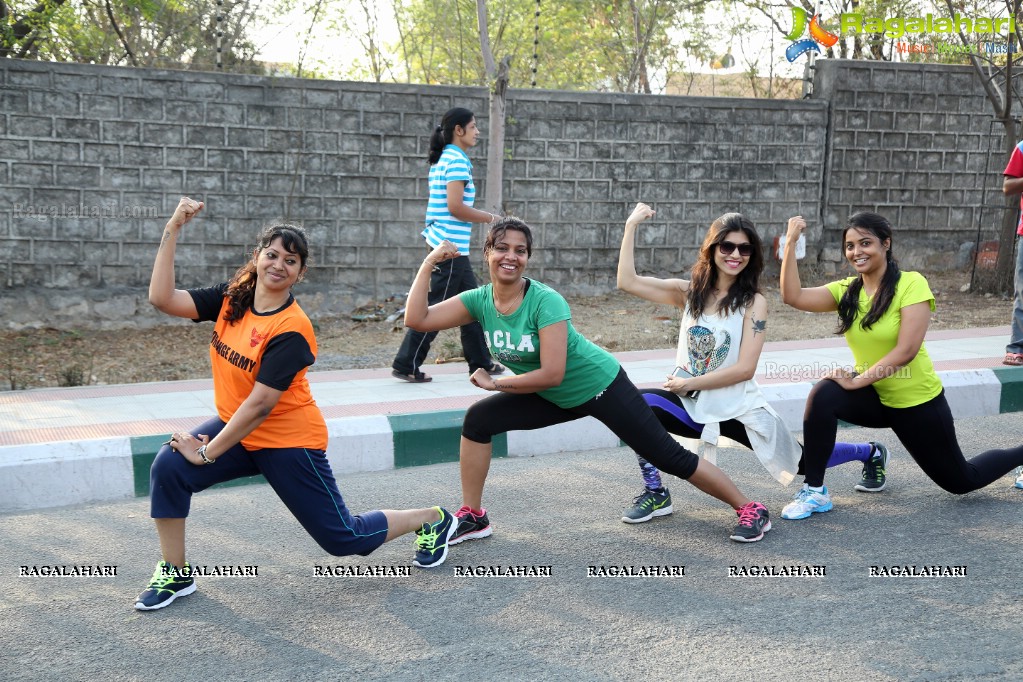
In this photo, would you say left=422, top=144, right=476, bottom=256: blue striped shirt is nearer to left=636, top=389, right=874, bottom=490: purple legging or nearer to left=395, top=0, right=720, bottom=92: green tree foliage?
left=636, top=389, right=874, bottom=490: purple legging

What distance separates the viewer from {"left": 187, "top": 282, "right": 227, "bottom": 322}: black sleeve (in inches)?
157

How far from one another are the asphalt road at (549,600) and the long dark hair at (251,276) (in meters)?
1.06

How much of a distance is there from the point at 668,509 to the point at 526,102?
726cm

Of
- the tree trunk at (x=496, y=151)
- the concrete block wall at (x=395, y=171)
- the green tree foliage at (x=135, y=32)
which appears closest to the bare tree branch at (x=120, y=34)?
the green tree foliage at (x=135, y=32)

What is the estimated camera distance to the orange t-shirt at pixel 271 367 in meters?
3.72

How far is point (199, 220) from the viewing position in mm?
10367

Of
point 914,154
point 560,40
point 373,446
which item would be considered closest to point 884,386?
point 373,446

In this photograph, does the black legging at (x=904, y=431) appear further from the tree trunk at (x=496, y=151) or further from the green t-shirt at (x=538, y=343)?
the tree trunk at (x=496, y=151)

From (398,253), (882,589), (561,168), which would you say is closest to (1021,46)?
(561,168)

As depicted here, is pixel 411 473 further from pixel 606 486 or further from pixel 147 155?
pixel 147 155

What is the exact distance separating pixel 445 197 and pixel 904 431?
140 inches

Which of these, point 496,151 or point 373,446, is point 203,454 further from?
point 496,151

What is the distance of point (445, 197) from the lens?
7.27 m

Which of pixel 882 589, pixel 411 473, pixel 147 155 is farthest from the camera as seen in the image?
pixel 147 155
